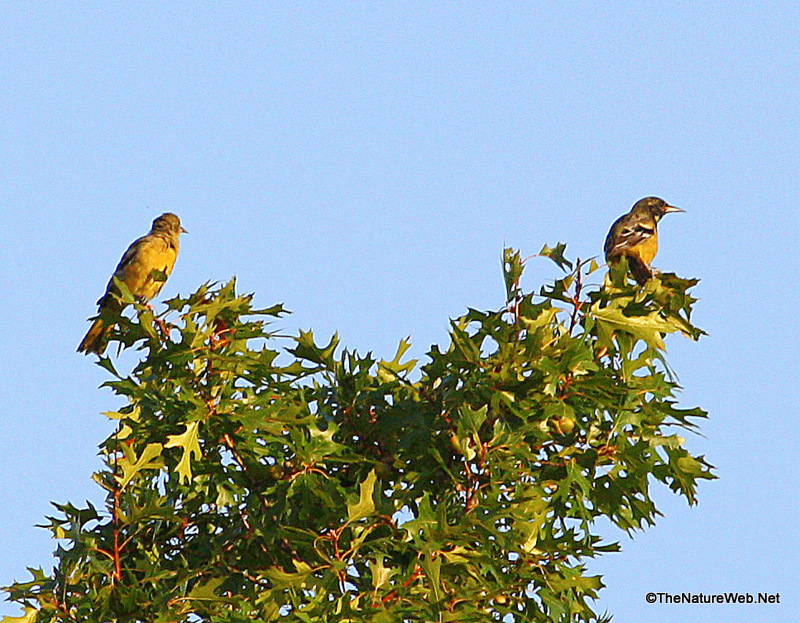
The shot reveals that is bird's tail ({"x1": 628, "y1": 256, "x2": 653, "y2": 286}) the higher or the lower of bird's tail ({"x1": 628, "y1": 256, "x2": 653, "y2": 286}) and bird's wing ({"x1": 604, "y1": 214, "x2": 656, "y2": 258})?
the lower

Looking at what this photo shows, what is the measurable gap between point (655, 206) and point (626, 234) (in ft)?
4.11

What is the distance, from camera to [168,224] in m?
11.6

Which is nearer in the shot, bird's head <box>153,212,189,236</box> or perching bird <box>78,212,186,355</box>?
perching bird <box>78,212,186,355</box>

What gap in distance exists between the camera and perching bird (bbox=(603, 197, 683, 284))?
35.0 feet

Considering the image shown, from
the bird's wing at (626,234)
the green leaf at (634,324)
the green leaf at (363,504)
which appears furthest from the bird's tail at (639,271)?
the green leaf at (363,504)

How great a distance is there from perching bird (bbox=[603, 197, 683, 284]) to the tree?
15.8 ft

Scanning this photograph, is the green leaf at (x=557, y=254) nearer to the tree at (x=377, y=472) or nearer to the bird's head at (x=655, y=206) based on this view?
the tree at (x=377, y=472)

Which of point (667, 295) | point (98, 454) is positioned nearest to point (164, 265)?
point (98, 454)

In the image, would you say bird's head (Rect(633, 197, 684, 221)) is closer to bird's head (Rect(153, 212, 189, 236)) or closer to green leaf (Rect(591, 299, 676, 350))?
bird's head (Rect(153, 212, 189, 236))

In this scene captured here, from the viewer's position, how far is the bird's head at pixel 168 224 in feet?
37.9

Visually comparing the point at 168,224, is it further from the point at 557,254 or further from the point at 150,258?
the point at 557,254

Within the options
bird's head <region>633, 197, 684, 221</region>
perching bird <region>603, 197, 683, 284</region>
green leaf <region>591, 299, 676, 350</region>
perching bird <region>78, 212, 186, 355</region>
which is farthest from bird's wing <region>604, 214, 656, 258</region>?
green leaf <region>591, 299, 676, 350</region>

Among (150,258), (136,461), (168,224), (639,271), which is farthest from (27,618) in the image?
(168,224)

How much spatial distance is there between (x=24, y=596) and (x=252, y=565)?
103 cm
